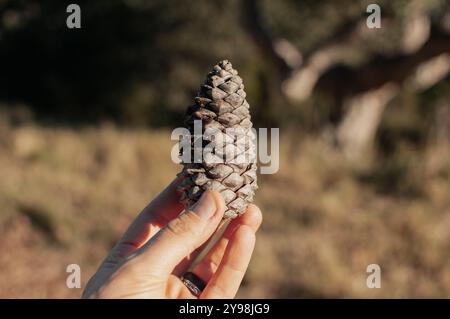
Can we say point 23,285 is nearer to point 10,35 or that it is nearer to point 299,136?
point 299,136

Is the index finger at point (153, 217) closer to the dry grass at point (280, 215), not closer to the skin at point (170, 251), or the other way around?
the skin at point (170, 251)

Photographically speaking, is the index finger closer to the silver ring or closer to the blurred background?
the silver ring

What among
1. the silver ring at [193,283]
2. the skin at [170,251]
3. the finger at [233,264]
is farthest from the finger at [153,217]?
the finger at [233,264]

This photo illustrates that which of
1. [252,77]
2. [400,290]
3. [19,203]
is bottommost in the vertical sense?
[400,290]

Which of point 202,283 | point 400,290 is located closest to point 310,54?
point 400,290

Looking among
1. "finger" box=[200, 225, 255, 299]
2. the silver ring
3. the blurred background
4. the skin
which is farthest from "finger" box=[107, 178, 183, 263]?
the blurred background

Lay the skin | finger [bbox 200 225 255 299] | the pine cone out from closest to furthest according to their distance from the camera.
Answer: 1. the skin
2. the pine cone
3. finger [bbox 200 225 255 299]
